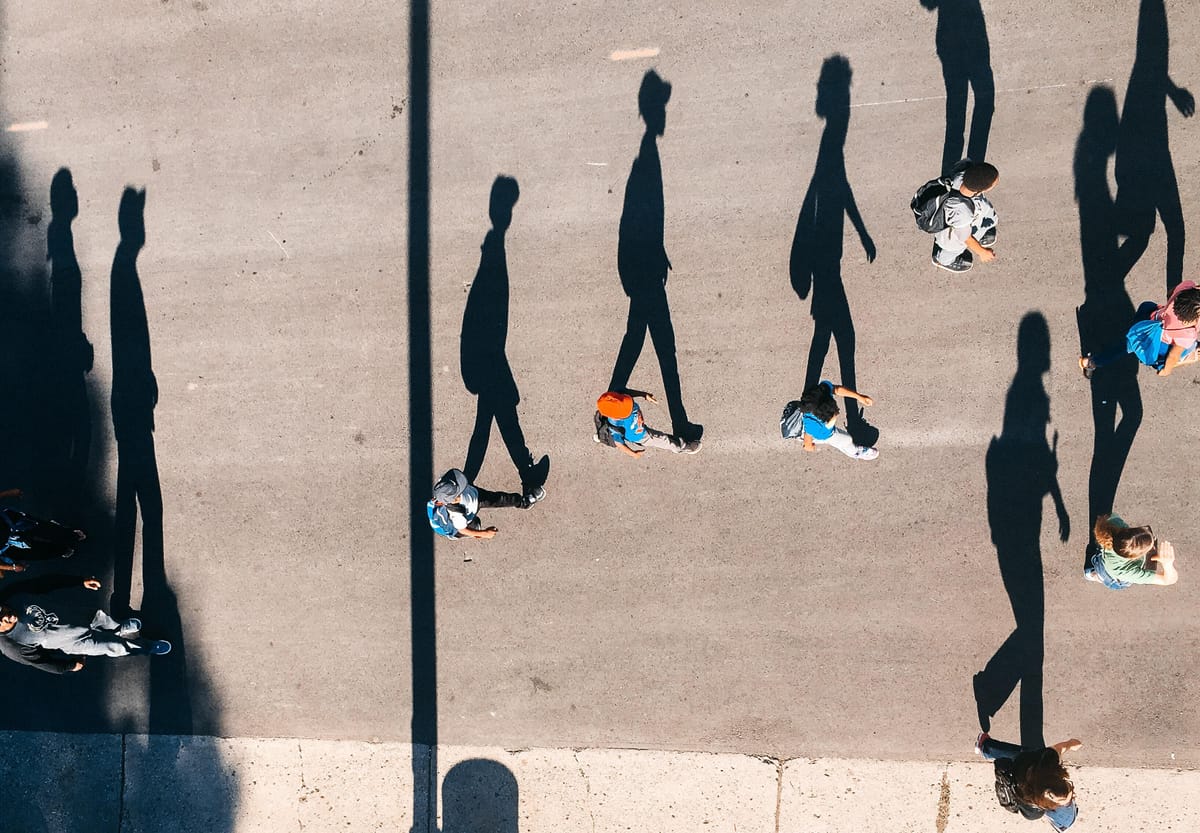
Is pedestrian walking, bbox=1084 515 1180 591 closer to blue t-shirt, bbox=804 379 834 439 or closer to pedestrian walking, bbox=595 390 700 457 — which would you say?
blue t-shirt, bbox=804 379 834 439

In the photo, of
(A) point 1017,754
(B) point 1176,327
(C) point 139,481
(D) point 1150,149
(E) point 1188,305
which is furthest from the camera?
(C) point 139,481

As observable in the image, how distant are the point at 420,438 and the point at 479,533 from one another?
123 centimetres

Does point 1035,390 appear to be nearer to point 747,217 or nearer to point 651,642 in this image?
point 747,217

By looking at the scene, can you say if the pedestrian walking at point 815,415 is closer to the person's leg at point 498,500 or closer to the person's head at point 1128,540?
the person's head at point 1128,540

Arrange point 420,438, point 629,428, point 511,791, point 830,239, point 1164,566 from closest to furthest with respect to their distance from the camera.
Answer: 1. point 1164,566
2. point 629,428
3. point 830,239
4. point 511,791
5. point 420,438

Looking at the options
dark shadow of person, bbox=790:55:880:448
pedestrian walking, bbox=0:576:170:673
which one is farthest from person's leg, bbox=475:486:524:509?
pedestrian walking, bbox=0:576:170:673

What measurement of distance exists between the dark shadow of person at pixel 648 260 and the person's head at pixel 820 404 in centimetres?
140

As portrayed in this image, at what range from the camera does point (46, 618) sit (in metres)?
6.52

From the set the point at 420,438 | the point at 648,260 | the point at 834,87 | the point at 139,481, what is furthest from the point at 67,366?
the point at 834,87

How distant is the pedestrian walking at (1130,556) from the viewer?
5.34 m

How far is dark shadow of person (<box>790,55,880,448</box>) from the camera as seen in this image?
662 centimetres

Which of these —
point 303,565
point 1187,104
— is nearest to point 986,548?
point 1187,104

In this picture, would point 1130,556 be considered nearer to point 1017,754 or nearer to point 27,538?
point 1017,754

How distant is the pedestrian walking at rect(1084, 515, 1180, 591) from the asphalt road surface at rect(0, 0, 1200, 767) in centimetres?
56
